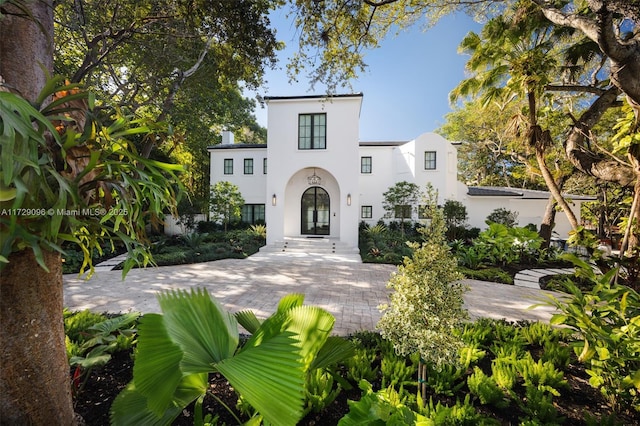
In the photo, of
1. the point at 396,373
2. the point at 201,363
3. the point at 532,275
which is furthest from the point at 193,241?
the point at 532,275

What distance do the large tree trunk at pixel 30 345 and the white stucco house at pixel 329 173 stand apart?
994cm

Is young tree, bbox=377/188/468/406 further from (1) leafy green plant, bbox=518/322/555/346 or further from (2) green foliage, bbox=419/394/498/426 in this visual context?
(1) leafy green plant, bbox=518/322/555/346

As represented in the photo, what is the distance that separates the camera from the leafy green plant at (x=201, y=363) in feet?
3.01

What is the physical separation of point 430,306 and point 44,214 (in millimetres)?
2618

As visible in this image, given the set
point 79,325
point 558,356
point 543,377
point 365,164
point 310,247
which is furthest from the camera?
point 365,164

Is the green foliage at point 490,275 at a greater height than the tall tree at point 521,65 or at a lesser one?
lesser

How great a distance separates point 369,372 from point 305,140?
11745 millimetres

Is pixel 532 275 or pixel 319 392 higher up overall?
pixel 319 392

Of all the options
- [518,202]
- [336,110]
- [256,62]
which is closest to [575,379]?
[256,62]

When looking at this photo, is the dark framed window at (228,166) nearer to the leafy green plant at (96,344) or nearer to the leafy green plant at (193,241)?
the leafy green plant at (193,241)

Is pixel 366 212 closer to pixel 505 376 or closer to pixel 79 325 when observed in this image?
pixel 505 376

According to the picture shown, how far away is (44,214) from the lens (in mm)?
1404

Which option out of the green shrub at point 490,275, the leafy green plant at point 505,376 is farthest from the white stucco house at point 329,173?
the leafy green plant at point 505,376

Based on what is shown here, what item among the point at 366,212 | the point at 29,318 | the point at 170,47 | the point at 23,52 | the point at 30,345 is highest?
the point at 170,47
